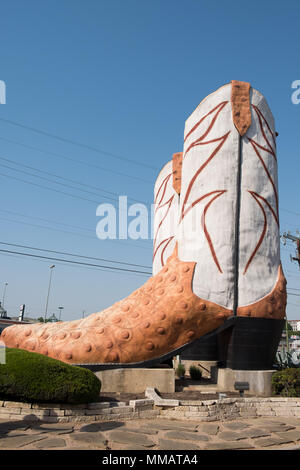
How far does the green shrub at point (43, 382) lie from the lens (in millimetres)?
6367

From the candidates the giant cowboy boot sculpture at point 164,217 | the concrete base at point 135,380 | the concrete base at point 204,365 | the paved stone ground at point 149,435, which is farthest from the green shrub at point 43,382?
the giant cowboy boot sculpture at point 164,217

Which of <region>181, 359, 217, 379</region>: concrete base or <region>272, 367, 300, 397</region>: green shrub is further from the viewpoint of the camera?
<region>181, 359, 217, 379</region>: concrete base

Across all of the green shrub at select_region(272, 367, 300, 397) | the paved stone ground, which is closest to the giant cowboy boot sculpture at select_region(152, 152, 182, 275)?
the green shrub at select_region(272, 367, 300, 397)

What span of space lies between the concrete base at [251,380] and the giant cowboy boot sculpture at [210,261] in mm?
1334

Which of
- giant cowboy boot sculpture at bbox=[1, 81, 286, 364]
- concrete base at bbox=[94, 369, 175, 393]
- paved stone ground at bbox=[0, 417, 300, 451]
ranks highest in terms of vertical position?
giant cowboy boot sculpture at bbox=[1, 81, 286, 364]

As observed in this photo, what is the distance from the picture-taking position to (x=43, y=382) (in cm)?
649

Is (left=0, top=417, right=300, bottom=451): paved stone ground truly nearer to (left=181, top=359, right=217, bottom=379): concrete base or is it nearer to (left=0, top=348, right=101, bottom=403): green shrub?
(left=0, top=348, right=101, bottom=403): green shrub

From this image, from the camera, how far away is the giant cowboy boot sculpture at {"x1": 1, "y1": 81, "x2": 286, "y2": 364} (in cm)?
967

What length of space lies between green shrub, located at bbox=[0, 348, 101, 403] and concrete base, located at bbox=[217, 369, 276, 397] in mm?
4448

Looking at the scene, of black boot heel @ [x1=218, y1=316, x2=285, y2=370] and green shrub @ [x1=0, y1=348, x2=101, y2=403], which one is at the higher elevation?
black boot heel @ [x1=218, y1=316, x2=285, y2=370]

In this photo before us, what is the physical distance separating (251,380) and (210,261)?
11.3 ft

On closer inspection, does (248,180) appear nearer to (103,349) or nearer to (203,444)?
(103,349)
